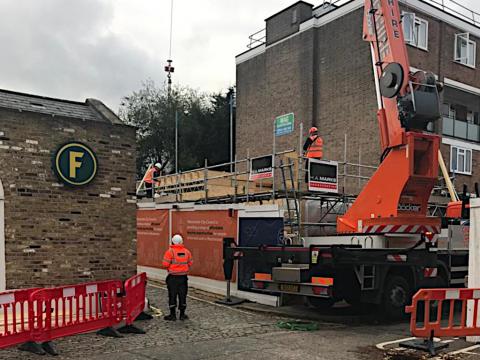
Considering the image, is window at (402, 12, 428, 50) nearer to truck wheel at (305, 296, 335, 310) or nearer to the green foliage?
truck wheel at (305, 296, 335, 310)

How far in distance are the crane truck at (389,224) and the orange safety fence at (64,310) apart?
10.1 ft

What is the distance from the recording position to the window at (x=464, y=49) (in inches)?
920

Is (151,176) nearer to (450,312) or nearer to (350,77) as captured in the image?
(350,77)

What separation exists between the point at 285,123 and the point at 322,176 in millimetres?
13505

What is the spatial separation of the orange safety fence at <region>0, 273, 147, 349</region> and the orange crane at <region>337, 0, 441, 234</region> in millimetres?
4677

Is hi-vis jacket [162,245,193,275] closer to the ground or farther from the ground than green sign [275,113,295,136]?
closer to the ground

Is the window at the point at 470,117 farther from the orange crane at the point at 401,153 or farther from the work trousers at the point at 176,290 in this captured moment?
the work trousers at the point at 176,290

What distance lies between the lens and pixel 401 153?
9.68 m

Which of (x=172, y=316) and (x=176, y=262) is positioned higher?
(x=176, y=262)

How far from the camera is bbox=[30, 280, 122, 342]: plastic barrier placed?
7223mm

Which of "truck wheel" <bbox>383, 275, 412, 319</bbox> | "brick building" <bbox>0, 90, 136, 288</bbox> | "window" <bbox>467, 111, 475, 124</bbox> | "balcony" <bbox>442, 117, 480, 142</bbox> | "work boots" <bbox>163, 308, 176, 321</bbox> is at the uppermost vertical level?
"window" <bbox>467, 111, 475, 124</bbox>

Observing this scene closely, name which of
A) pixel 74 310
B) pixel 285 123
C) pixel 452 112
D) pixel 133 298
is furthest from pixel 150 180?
pixel 452 112

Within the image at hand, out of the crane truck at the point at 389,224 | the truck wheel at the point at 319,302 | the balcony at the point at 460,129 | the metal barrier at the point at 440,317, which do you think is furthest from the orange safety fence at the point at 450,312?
the balcony at the point at 460,129

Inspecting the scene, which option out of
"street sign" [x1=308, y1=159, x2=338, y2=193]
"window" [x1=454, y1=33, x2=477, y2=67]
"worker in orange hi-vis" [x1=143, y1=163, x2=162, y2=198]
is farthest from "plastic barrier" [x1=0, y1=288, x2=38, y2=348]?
"window" [x1=454, y1=33, x2=477, y2=67]
